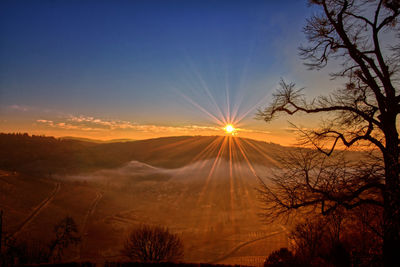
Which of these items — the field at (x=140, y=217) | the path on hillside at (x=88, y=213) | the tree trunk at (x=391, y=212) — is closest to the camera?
the tree trunk at (x=391, y=212)

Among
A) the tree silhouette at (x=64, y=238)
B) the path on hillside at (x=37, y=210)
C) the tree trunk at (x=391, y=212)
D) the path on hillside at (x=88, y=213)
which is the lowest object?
the path on hillside at (x=88, y=213)

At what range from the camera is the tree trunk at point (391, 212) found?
4609 millimetres

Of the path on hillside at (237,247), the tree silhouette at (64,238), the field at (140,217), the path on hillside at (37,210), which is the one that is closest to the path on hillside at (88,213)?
the field at (140,217)

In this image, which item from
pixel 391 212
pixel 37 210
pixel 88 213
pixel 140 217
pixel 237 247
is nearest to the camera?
pixel 391 212

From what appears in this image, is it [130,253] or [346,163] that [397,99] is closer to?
[346,163]

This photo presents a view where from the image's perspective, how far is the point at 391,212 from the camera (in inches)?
184

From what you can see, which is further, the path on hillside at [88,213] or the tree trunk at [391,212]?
the path on hillside at [88,213]

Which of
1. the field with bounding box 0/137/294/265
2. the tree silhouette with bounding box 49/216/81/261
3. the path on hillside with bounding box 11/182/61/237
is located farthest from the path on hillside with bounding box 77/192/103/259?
A: the tree silhouette with bounding box 49/216/81/261

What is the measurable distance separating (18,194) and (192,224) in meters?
76.6

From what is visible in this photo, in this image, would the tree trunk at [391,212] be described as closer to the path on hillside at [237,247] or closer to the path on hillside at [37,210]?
the path on hillside at [237,247]

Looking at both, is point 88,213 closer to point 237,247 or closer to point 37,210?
point 37,210

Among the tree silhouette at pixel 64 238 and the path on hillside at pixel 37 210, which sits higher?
the tree silhouette at pixel 64 238

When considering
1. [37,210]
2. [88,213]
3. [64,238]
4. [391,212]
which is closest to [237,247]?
[64,238]

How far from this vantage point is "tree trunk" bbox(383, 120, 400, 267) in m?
4.61
